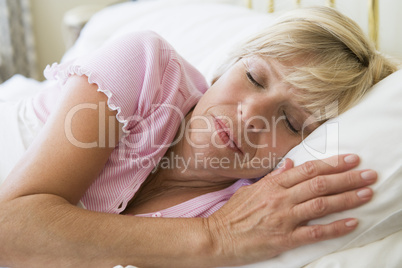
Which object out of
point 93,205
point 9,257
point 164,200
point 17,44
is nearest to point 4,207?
point 9,257

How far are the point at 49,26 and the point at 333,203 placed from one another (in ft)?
8.88

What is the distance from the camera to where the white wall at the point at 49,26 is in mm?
3043

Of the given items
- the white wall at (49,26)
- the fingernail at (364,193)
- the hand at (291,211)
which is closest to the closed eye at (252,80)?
the hand at (291,211)

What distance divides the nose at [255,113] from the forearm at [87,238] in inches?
9.6

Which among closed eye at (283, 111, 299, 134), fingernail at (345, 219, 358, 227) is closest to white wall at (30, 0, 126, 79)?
closed eye at (283, 111, 299, 134)

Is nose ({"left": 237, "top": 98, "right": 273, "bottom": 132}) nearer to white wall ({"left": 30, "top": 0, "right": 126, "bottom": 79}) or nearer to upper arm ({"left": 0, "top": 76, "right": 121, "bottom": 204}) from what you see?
upper arm ({"left": 0, "top": 76, "right": 121, "bottom": 204})

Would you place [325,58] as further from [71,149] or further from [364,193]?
[71,149]

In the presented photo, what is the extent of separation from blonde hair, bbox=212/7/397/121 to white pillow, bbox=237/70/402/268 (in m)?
0.09

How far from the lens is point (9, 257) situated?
84 cm

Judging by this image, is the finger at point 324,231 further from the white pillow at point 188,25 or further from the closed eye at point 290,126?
the white pillow at point 188,25

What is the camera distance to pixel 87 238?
0.84 metres

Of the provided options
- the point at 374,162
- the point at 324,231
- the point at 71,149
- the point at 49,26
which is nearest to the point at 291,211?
the point at 324,231

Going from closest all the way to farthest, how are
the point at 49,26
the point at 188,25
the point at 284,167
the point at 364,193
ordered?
the point at 364,193 < the point at 284,167 < the point at 188,25 < the point at 49,26

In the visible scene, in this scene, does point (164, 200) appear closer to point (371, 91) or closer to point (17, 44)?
point (371, 91)
